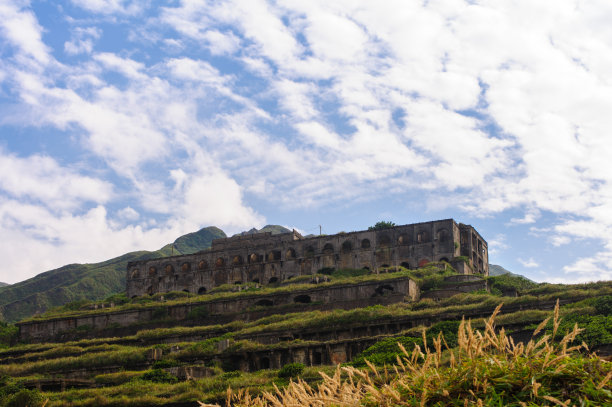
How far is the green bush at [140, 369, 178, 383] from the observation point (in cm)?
3412

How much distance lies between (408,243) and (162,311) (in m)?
26.0

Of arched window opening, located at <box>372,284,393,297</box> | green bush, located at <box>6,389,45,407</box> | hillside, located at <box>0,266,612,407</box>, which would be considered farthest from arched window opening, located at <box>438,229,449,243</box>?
green bush, located at <box>6,389,45,407</box>

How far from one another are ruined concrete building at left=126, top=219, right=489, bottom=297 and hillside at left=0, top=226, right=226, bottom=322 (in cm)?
3384

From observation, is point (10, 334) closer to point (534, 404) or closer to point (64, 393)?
point (64, 393)

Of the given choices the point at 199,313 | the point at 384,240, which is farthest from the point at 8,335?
the point at 384,240

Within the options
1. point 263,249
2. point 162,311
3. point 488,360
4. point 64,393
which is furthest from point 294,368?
point 263,249

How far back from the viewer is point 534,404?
487cm

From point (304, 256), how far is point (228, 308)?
Result: 61.3ft

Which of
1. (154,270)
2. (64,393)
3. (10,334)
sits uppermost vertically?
(154,270)

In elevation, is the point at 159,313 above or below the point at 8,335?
above

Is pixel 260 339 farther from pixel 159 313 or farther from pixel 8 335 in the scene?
pixel 8 335

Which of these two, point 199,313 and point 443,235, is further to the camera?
point 443,235

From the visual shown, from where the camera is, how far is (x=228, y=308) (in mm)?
52625

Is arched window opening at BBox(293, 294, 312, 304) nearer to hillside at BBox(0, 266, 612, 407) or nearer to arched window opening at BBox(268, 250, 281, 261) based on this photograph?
hillside at BBox(0, 266, 612, 407)
